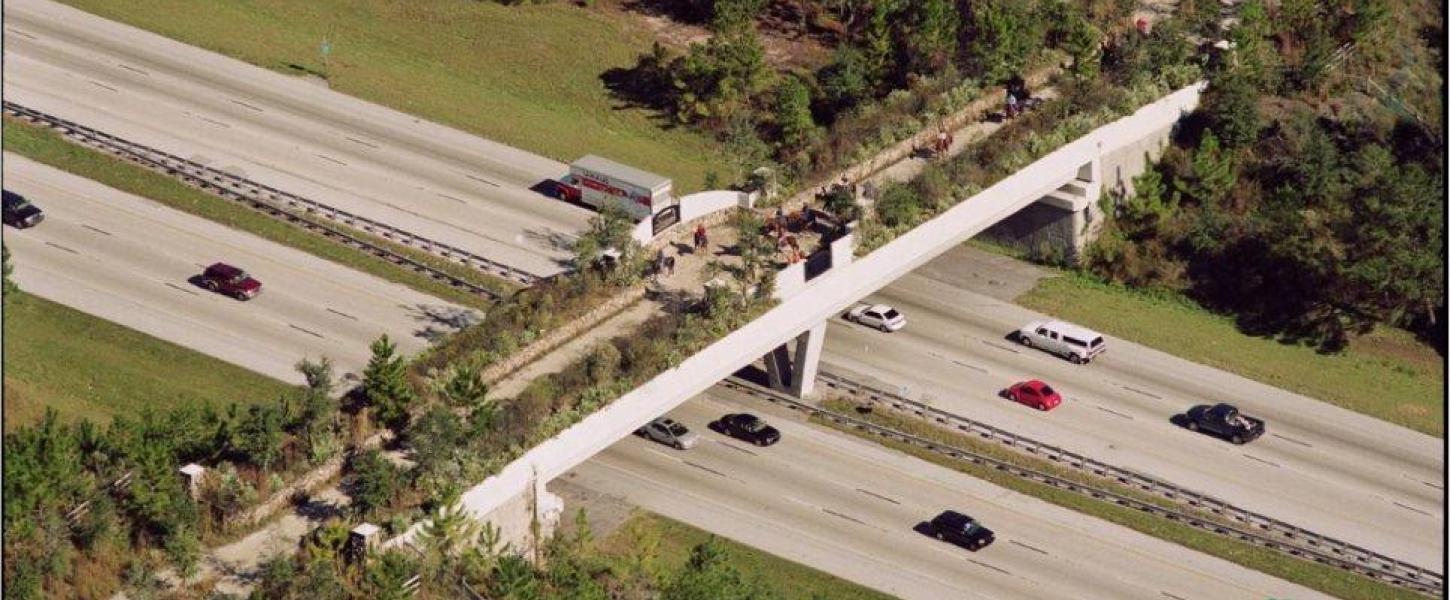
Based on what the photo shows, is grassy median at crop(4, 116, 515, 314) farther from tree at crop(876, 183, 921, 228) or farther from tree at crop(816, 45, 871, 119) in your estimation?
tree at crop(816, 45, 871, 119)

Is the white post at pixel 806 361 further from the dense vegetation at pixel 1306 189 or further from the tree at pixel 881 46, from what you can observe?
the tree at pixel 881 46

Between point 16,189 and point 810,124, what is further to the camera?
point 810,124

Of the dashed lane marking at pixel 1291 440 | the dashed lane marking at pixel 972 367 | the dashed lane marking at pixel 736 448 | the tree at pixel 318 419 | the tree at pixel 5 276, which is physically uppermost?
the tree at pixel 5 276

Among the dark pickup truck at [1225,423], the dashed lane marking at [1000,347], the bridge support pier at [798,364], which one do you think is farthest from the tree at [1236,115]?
the bridge support pier at [798,364]

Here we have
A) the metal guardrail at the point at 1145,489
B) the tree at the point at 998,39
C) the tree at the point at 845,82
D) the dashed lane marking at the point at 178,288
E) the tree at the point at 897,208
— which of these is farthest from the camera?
the tree at the point at 845,82

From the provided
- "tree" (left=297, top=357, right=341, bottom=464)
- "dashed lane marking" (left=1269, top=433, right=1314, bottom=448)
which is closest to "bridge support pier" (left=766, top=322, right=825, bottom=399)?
"dashed lane marking" (left=1269, top=433, right=1314, bottom=448)

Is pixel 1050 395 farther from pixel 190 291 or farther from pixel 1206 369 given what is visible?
pixel 190 291

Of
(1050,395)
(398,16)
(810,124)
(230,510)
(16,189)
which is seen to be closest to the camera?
(230,510)

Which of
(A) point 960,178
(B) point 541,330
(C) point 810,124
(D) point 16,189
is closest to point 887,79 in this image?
(C) point 810,124
